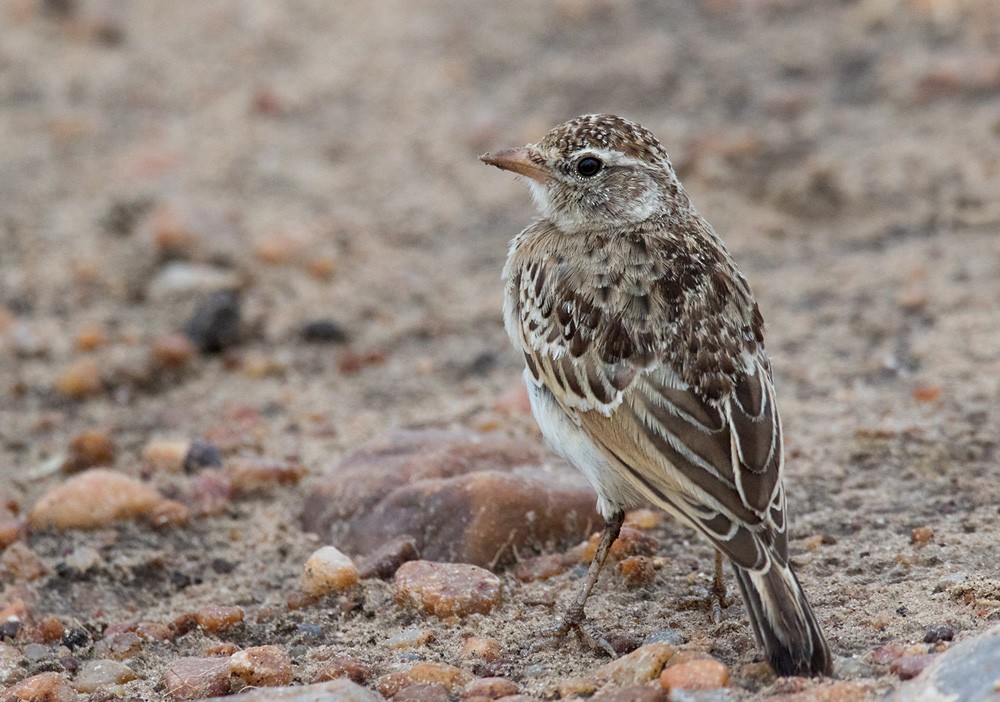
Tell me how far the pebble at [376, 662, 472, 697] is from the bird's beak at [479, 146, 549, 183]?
2.16 metres

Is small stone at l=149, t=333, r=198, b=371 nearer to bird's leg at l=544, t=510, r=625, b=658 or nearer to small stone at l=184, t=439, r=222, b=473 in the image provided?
small stone at l=184, t=439, r=222, b=473

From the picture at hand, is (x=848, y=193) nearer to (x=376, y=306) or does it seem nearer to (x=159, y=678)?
(x=376, y=306)

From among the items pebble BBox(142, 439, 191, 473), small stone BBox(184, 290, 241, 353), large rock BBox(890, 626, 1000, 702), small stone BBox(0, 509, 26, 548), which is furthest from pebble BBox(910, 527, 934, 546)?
small stone BBox(184, 290, 241, 353)

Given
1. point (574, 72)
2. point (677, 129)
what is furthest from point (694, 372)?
point (574, 72)

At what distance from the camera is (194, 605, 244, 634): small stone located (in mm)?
4758

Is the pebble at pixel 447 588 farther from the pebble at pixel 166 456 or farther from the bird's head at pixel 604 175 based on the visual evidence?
the pebble at pixel 166 456

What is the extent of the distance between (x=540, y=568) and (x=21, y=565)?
195cm

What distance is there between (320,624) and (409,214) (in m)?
4.35

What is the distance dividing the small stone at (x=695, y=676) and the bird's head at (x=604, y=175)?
2.00m

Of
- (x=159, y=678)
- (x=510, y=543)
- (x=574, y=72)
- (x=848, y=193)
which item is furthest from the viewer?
(x=574, y=72)

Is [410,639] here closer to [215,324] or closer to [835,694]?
[835,694]

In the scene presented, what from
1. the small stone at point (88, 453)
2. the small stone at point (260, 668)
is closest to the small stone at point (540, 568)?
the small stone at point (260, 668)

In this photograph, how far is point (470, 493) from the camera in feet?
16.9

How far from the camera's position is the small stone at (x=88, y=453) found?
6.24 meters
